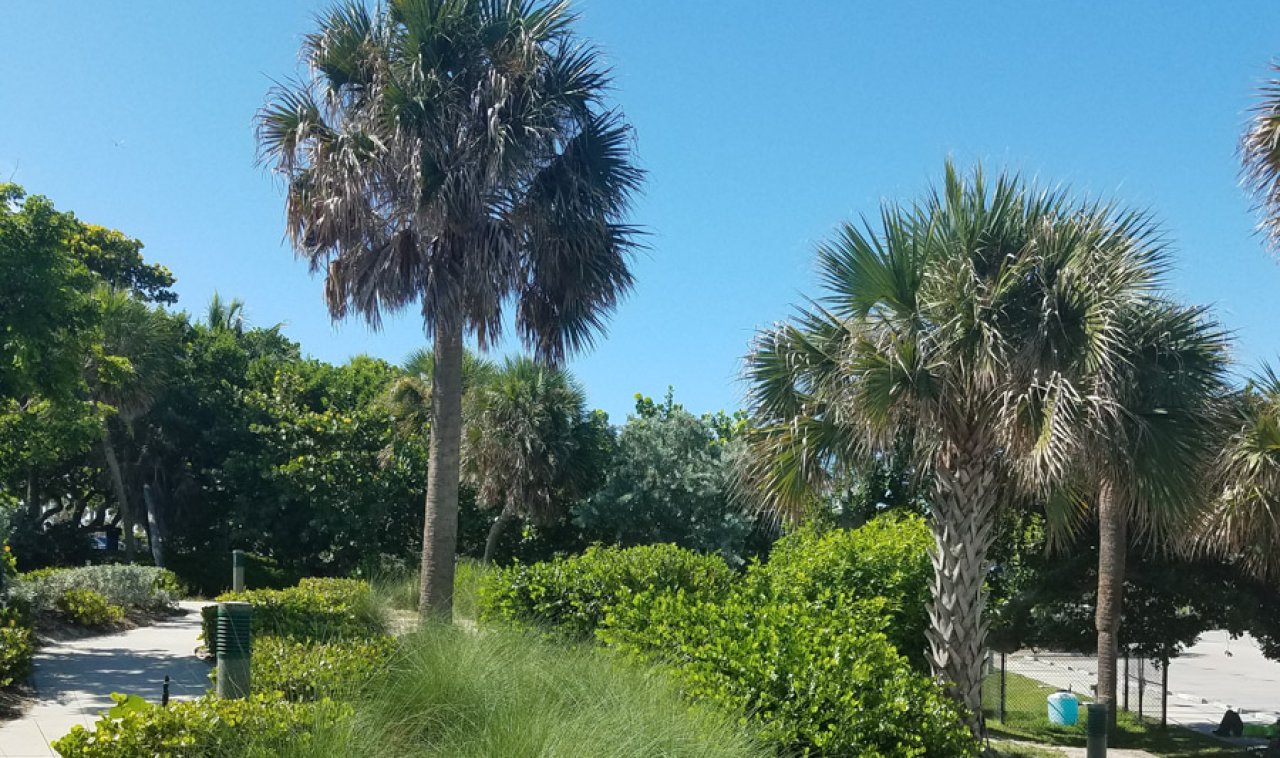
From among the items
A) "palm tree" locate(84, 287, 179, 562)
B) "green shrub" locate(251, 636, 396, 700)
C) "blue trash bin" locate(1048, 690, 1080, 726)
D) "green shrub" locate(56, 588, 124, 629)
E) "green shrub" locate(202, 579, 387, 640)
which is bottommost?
"blue trash bin" locate(1048, 690, 1080, 726)

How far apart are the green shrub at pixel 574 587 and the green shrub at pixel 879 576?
0.95m

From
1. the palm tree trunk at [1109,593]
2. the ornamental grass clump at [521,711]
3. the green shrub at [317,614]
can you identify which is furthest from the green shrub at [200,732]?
the palm tree trunk at [1109,593]

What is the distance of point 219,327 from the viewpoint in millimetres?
32188

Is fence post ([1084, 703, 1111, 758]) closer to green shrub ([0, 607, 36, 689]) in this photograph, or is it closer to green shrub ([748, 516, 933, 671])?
green shrub ([748, 516, 933, 671])

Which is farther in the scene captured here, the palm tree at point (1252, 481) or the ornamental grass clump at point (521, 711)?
the palm tree at point (1252, 481)

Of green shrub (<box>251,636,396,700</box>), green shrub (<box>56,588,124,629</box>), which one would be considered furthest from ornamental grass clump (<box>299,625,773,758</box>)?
green shrub (<box>56,588,124,629</box>)

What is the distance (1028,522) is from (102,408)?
16.6 metres

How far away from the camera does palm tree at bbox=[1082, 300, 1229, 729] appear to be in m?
8.47

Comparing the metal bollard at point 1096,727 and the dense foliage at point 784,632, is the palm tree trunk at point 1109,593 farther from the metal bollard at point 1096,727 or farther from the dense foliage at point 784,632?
the metal bollard at point 1096,727

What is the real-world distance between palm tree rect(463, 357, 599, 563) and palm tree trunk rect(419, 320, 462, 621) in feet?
31.6

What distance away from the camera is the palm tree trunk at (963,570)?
9672 millimetres

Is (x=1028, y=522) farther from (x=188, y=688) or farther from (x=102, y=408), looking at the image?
(x=102, y=408)

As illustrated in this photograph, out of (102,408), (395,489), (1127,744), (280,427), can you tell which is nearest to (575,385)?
(395,489)

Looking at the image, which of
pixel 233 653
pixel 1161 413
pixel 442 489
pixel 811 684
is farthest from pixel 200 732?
pixel 442 489
